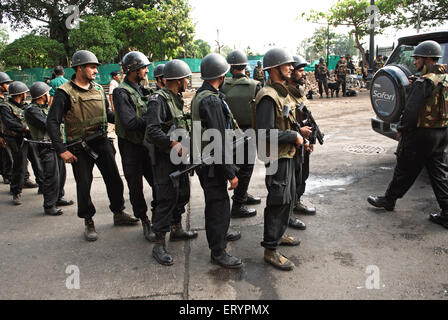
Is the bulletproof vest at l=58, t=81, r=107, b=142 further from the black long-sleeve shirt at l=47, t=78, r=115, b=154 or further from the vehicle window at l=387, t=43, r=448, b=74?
the vehicle window at l=387, t=43, r=448, b=74

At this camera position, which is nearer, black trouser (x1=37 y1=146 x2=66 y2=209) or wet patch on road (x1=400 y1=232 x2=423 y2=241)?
wet patch on road (x1=400 y1=232 x2=423 y2=241)

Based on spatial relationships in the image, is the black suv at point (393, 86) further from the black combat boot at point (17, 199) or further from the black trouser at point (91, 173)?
the black combat boot at point (17, 199)

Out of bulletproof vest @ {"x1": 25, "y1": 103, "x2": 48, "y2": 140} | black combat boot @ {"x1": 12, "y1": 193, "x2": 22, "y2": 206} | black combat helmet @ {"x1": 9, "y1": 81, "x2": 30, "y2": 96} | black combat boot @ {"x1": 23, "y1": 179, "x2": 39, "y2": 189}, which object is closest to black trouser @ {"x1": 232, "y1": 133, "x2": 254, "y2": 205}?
bulletproof vest @ {"x1": 25, "y1": 103, "x2": 48, "y2": 140}

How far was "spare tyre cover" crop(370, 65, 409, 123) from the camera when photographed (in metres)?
4.55

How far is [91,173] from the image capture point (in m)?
3.96

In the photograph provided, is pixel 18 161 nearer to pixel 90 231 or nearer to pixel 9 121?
pixel 9 121

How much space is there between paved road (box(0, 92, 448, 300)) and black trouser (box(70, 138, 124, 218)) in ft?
1.23

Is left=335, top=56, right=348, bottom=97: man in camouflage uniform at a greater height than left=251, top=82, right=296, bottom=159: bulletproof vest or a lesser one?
greater

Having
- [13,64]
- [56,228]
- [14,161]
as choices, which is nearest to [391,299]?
[56,228]

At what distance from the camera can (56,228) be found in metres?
4.33

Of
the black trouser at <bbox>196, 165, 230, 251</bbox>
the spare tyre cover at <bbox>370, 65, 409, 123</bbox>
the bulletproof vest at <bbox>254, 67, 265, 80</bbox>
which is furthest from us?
the bulletproof vest at <bbox>254, 67, 265, 80</bbox>

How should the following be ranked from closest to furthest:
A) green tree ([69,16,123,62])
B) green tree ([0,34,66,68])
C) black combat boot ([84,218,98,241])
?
black combat boot ([84,218,98,241]), green tree ([0,34,66,68]), green tree ([69,16,123,62])

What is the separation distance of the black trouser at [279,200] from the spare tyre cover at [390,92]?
2250 millimetres

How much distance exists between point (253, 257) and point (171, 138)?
1.35 metres
